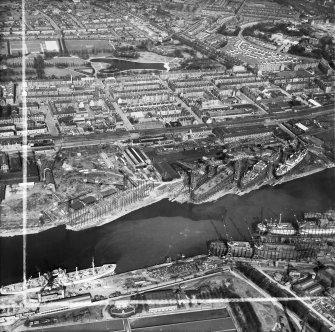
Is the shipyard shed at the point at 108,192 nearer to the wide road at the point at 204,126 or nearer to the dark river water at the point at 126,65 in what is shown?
the wide road at the point at 204,126

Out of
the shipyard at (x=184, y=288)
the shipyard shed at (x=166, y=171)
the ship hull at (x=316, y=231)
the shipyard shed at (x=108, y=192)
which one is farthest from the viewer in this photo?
the shipyard shed at (x=166, y=171)

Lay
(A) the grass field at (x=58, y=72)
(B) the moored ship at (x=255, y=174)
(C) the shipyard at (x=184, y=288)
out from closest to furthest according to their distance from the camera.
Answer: (C) the shipyard at (x=184, y=288)
(B) the moored ship at (x=255, y=174)
(A) the grass field at (x=58, y=72)

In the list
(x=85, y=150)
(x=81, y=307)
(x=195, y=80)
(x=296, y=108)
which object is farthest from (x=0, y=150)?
(x=296, y=108)

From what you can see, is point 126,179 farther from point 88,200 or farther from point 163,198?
point 88,200

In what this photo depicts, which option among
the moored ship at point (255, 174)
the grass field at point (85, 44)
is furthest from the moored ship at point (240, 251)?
the grass field at point (85, 44)

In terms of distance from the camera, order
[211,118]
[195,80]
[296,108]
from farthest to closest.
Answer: [195,80]
[296,108]
[211,118]

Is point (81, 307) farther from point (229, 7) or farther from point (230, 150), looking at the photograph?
point (229, 7)

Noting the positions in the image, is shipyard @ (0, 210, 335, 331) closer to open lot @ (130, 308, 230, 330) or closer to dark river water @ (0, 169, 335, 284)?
open lot @ (130, 308, 230, 330)
